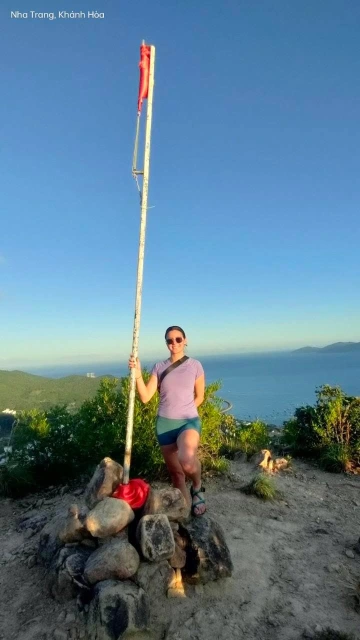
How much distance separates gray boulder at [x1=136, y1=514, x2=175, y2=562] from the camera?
452cm

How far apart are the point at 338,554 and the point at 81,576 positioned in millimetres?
3806

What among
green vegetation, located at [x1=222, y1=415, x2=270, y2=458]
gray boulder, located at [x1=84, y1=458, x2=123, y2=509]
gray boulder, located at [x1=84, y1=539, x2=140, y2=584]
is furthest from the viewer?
green vegetation, located at [x1=222, y1=415, x2=270, y2=458]

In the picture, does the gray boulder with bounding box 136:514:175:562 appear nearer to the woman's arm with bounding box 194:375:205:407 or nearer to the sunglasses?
the woman's arm with bounding box 194:375:205:407

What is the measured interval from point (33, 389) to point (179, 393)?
57.0 meters

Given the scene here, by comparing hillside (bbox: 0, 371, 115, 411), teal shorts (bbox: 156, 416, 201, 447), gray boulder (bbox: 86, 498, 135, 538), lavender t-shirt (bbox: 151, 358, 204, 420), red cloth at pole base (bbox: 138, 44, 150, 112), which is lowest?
hillside (bbox: 0, 371, 115, 411)

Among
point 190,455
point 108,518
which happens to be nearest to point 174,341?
point 190,455

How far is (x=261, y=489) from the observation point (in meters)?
7.67

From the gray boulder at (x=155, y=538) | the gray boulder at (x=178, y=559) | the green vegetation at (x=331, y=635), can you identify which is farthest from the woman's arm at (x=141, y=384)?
the green vegetation at (x=331, y=635)

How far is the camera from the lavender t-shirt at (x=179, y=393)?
18.0ft

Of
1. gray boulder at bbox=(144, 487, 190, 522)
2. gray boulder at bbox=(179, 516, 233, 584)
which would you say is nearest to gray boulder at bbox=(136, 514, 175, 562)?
gray boulder at bbox=(144, 487, 190, 522)

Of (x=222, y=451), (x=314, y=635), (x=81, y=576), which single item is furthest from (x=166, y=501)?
(x=222, y=451)

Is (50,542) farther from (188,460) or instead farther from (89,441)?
(89,441)

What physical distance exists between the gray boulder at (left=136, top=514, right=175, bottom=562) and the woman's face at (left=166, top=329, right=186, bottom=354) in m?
2.17

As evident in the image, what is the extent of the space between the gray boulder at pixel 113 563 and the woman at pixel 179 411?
1261 millimetres
